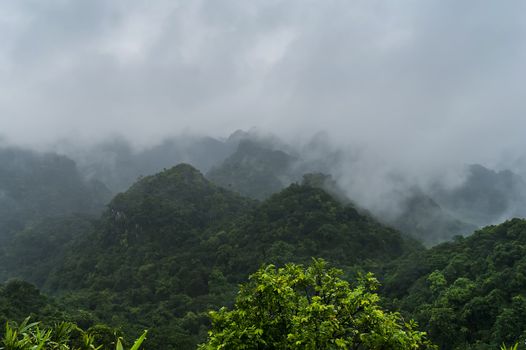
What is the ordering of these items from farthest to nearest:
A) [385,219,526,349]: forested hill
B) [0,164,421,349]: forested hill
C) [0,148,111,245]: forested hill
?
1. [0,148,111,245]: forested hill
2. [0,164,421,349]: forested hill
3. [385,219,526,349]: forested hill

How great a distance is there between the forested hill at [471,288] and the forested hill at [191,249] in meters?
12.0

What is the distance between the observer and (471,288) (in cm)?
4328

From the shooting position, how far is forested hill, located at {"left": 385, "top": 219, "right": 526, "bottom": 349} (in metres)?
35.5

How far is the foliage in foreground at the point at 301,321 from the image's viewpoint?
9.80m

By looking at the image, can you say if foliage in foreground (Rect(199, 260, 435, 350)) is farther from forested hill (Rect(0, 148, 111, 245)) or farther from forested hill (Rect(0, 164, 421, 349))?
forested hill (Rect(0, 148, 111, 245))

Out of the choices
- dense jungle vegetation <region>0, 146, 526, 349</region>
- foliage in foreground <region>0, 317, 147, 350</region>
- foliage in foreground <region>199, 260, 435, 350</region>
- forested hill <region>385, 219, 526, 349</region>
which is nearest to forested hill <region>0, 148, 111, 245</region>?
dense jungle vegetation <region>0, 146, 526, 349</region>

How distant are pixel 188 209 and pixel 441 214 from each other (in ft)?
285

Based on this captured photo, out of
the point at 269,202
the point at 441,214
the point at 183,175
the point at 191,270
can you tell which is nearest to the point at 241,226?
the point at 269,202

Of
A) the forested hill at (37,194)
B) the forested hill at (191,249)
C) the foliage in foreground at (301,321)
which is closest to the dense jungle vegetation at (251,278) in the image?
the foliage in foreground at (301,321)

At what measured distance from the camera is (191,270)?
72.0m

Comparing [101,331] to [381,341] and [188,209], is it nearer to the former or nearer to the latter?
[381,341]

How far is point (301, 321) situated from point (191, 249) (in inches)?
2887

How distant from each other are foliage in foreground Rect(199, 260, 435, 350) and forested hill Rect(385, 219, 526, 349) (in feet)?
90.0

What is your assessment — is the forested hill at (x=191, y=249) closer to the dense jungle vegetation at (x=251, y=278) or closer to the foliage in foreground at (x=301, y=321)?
the dense jungle vegetation at (x=251, y=278)
